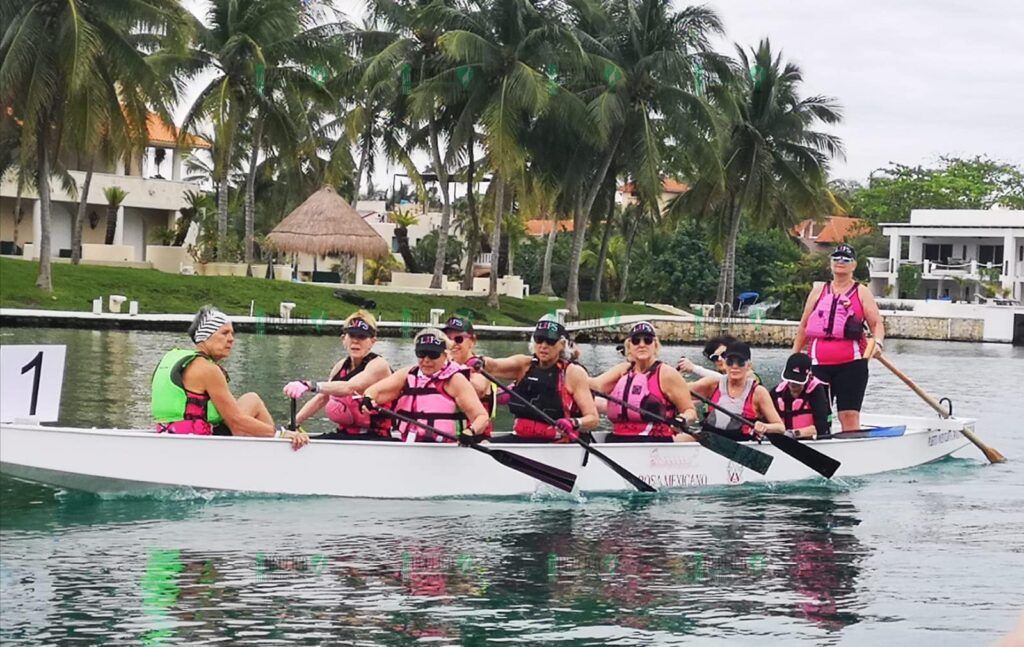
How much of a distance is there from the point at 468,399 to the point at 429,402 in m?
0.36

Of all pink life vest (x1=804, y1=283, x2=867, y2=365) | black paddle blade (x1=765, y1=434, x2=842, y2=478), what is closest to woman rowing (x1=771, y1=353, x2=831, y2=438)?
black paddle blade (x1=765, y1=434, x2=842, y2=478)

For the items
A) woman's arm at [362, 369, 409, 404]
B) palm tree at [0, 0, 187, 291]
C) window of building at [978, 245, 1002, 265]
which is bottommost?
woman's arm at [362, 369, 409, 404]

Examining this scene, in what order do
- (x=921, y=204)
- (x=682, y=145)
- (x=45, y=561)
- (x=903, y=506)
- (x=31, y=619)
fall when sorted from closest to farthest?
(x=31, y=619), (x=45, y=561), (x=903, y=506), (x=682, y=145), (x=921, y=204)

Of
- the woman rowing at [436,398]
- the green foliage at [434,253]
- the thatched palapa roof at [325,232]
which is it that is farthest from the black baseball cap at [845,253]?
the green foliage at [434,253]

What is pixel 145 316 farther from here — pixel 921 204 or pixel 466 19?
pixel 921 204

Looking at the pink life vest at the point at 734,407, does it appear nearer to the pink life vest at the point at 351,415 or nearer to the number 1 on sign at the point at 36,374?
the pink life vest at the point at 351,415

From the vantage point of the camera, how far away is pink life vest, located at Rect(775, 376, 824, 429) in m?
15.7

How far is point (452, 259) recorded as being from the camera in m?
78.6

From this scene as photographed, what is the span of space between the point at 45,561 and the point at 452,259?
68046 millimetres

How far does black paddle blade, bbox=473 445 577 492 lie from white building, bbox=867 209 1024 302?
65407mm

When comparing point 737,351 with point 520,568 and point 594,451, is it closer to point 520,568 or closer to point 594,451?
point 594,451

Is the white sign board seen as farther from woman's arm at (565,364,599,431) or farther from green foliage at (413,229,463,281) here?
green foliage at (413,229,463,281)

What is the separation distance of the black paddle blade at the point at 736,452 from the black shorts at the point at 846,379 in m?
1.19

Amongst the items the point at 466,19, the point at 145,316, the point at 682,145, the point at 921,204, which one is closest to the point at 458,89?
the point at 466,19
